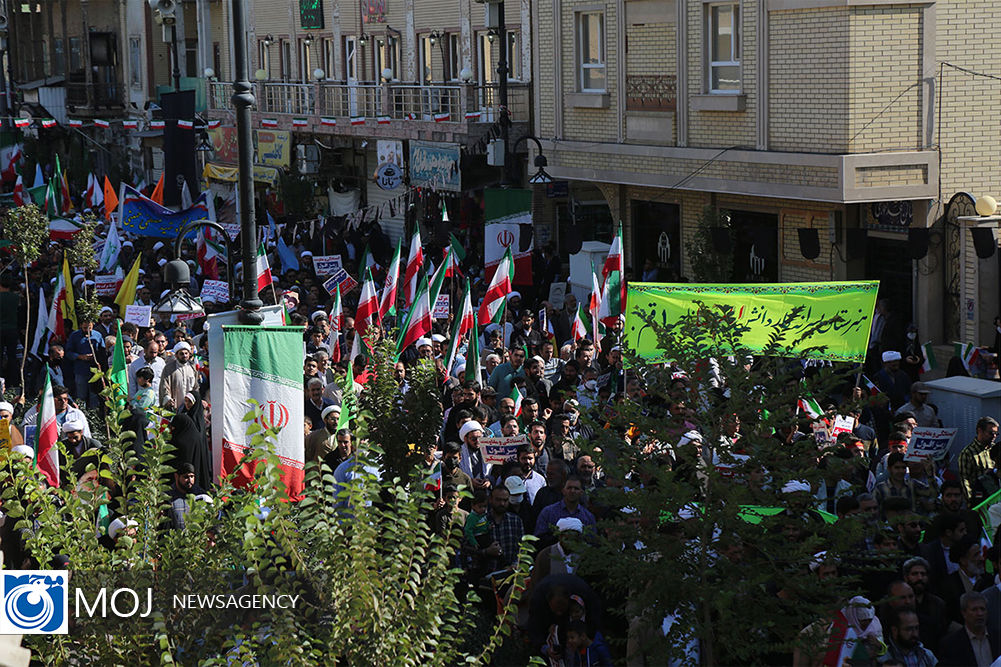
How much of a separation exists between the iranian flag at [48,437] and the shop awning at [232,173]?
24201 millimetres

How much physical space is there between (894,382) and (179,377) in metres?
7.61

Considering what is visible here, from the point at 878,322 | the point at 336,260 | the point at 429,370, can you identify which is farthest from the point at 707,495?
the point at 336,260

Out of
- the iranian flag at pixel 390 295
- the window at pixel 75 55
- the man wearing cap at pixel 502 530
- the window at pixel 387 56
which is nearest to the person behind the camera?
the man wearing cap at pixel 502 530

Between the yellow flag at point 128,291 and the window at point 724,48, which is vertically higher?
the window at point 724,48

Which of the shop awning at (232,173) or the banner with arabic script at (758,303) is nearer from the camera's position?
the banner with arabic script at (758,303)

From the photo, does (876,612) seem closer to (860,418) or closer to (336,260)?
(860,418)

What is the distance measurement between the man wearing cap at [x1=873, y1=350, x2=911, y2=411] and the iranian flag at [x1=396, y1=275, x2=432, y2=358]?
5105 millimetres

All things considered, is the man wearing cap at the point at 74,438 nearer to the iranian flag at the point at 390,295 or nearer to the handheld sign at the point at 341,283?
the iranian flag at the point at 390,295

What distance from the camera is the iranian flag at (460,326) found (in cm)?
1655

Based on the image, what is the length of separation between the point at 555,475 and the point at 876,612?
314 centimetres

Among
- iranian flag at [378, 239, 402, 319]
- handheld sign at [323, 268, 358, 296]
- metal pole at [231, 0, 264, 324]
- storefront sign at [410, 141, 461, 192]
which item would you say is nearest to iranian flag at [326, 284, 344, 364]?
iranian flag at [378, 239, 402, 319]

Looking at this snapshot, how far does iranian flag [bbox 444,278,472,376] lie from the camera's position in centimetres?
1655

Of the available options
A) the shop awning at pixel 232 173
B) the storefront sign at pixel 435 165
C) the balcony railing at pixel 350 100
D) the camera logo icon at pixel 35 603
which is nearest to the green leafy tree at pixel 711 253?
the storefront sign at pixel 435 165

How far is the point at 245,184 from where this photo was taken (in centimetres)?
1115
